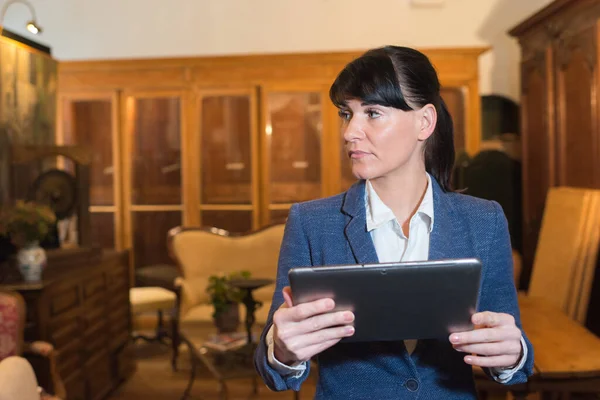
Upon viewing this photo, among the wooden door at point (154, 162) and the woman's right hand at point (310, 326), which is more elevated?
the wooden door at point (154, 162)

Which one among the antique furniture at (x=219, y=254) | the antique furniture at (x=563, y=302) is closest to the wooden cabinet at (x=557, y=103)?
the antique furniture at (x=563, y=302)

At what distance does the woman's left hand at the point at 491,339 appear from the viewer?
1.05m

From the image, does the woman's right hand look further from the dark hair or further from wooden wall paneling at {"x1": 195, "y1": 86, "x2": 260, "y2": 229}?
wooden wall paneling at {"x1": 195, "y1": 86, "x2": 260, "y2": 229}

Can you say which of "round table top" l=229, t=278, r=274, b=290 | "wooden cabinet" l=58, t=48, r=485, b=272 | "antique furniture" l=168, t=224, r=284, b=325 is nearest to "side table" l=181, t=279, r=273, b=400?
"round table top" l=229, t=278, r=274, b=290

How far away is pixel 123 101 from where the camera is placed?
18.0ft

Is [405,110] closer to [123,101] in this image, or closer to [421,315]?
[421,315]

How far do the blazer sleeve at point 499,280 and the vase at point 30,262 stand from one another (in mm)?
2368

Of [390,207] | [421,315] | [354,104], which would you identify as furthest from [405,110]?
[421,315]

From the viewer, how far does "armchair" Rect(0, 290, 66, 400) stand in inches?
72.9

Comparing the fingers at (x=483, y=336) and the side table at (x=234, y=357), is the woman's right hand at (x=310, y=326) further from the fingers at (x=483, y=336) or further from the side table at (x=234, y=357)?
the side table at (x=234, y=357)

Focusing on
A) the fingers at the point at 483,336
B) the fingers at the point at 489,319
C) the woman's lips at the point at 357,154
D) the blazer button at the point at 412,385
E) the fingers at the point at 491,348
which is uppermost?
the woman's lips at the point at 357,154

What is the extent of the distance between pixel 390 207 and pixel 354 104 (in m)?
0.22

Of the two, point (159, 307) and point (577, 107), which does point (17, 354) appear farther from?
point (577, 107)

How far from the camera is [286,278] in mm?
1193
